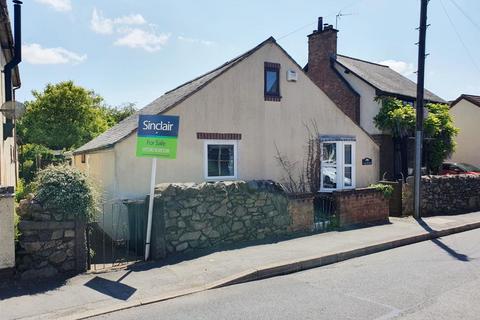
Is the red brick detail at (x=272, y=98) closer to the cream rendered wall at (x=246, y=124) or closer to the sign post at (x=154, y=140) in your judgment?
the cream rendered wall at (x=246, y=124)

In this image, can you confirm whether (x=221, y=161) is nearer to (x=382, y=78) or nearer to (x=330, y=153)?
(x=330, y=153)

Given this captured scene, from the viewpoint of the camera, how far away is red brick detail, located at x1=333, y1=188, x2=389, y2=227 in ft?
37.9

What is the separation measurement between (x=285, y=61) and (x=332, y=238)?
5692 mm

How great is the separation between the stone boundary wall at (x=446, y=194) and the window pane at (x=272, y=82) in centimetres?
605

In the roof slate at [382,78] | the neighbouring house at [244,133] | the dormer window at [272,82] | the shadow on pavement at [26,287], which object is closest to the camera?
the shadow on pavement at [26,287]

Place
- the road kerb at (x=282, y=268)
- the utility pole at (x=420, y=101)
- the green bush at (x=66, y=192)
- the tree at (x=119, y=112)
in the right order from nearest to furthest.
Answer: the road kerb at (x=282, y=268)
the green bush at (x=66, y=192)
the utility pole at (x=420, y=101)
the tree at (x=119, y=112)

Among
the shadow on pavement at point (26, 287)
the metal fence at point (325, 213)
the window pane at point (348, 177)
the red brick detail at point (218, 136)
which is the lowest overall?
the shadow on pavement at point (26, 287)

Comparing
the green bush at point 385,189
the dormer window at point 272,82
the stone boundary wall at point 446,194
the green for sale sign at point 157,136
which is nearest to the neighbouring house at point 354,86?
the stone boundary wall at point 446,194

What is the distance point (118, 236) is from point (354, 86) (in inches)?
587

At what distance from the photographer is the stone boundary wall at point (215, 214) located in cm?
819

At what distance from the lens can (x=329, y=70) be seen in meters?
21.1

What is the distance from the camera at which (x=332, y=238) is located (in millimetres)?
10039

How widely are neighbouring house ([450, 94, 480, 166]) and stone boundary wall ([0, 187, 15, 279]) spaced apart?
27345mm

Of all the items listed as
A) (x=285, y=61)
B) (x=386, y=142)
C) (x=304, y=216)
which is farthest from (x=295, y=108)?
(x=386, y=142)
